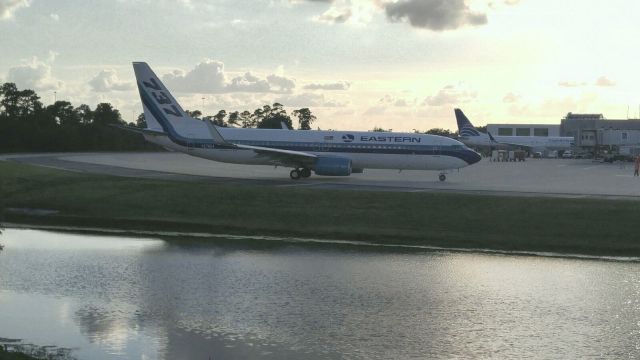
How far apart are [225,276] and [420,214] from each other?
57.5 ft

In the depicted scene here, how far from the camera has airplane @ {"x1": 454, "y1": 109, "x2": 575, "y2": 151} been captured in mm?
155875

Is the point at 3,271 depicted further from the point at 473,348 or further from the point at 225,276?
the point at 473,348

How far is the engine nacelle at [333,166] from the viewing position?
55772 mm

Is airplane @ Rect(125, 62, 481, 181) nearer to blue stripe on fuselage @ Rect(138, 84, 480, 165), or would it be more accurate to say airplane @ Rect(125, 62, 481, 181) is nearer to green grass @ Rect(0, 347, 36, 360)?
blue stripe on fuselage @ Rect(138, 84, 480, 165)

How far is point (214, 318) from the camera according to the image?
18234 millimetres

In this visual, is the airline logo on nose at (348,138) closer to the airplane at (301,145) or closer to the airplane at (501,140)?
the airplane at (301,145)

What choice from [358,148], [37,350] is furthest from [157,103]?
[37,350]

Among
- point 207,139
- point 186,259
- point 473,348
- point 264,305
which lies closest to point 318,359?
point 473,348

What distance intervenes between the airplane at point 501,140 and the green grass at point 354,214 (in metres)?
114

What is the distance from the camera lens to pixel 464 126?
164250mm

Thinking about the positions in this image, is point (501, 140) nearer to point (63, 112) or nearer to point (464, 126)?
point (464, 126)

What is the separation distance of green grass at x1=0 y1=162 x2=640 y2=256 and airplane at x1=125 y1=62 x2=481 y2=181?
36.4ft

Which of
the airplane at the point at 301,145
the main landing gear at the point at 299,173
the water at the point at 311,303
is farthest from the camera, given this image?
the main landing gear at the point at 299,173

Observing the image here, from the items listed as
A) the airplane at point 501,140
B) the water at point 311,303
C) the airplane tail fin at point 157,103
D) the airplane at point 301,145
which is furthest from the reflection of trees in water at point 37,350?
the airplane at point 501,140
